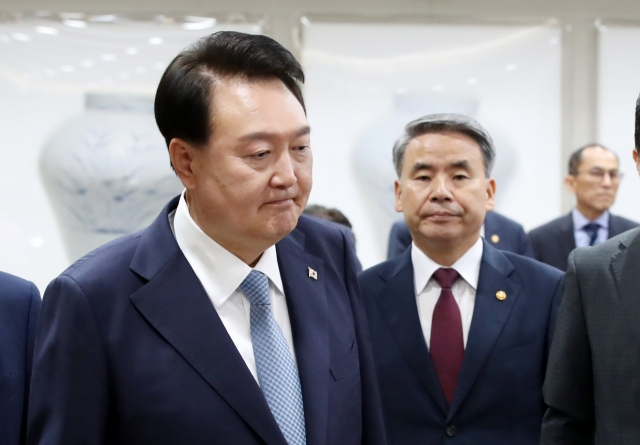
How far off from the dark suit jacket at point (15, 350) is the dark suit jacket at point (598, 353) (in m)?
1.09

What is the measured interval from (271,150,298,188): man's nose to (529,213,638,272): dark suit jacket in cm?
325

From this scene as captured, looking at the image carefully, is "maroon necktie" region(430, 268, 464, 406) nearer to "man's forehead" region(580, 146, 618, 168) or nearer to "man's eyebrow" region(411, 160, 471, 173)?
"man's eyebrow" region(411, 160, 471, 173)

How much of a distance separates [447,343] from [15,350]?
3.32 ft

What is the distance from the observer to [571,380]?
1.58 m

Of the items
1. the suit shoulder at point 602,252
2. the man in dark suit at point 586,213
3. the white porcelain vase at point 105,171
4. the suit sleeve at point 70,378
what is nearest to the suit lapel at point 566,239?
the man in dark suit at point 586,213

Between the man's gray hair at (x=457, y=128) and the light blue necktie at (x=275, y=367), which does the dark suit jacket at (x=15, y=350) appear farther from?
the man's gray hair at (x=457, y=128)

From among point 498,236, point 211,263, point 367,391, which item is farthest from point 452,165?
point 498,236

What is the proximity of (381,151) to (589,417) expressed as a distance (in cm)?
315

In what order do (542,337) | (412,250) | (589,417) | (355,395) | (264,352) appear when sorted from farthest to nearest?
(412,250) < (542,337) < (589,417) < (355,395) < (264,352)

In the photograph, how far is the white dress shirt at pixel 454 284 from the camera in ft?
6.55

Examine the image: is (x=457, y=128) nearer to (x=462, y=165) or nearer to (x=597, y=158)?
(x=462, y=165)

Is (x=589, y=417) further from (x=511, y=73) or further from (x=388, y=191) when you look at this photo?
(x=511, y=73)

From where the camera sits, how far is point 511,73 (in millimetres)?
4691

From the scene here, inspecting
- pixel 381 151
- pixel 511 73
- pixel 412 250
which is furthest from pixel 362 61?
pixel 412 250
